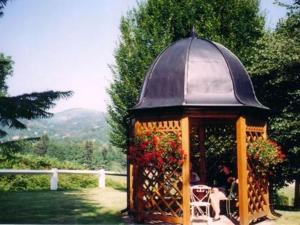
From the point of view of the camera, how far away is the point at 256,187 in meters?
12.2

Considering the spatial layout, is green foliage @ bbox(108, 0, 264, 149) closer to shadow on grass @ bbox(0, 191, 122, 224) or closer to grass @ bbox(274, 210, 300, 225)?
shadow on grass @ bbox(0, 191, 122, 224)

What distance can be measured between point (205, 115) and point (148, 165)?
2.23 m

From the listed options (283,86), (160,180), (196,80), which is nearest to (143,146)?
(160,180)

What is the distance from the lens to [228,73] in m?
12.0

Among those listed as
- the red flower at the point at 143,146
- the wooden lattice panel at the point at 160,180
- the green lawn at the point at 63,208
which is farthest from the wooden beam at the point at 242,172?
the green lawn at the point at 63,208

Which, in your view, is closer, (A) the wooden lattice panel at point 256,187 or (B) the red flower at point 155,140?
(B) the red flower at point 155,140

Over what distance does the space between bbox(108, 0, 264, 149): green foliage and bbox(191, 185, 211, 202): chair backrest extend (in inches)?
323

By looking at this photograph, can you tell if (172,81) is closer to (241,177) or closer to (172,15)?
(241,177)

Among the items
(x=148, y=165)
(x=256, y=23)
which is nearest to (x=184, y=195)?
(x=148, y=165)

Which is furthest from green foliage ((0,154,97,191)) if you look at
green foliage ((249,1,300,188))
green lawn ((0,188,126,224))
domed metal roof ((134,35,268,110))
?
green foliage ((249,1,300,188))

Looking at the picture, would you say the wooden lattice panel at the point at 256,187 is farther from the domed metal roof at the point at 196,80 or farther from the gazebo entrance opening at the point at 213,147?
the gazebo entrance opening at the point at 213,147

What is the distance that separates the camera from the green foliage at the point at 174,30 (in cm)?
2058

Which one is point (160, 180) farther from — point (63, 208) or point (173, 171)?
point (63, 208)

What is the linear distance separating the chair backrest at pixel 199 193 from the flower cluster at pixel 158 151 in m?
1.52
